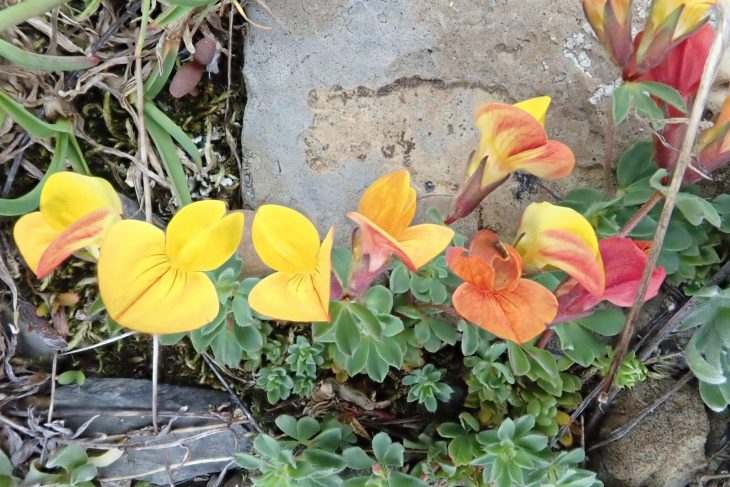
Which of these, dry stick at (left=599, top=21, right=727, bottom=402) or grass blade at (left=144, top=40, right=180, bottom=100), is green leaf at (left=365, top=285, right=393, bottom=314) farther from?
grass blade at (left=144, top=40, right=180, bottom=100)

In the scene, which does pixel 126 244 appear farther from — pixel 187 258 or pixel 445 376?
pixel 445 376

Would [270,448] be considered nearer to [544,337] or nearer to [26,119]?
[544,337]

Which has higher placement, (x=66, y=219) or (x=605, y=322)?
(x=66, y=219)

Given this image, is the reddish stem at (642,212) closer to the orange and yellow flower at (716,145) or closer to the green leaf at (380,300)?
the orange and yellow flower at (716,145)

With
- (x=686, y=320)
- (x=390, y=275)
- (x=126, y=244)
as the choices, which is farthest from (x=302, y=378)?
(x=686, y=320)

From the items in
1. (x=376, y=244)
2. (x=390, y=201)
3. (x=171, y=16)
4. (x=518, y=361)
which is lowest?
(x=518, y=361)

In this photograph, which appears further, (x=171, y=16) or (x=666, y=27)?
(x=171, y=16)

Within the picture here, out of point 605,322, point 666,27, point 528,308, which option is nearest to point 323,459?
point 528,308
